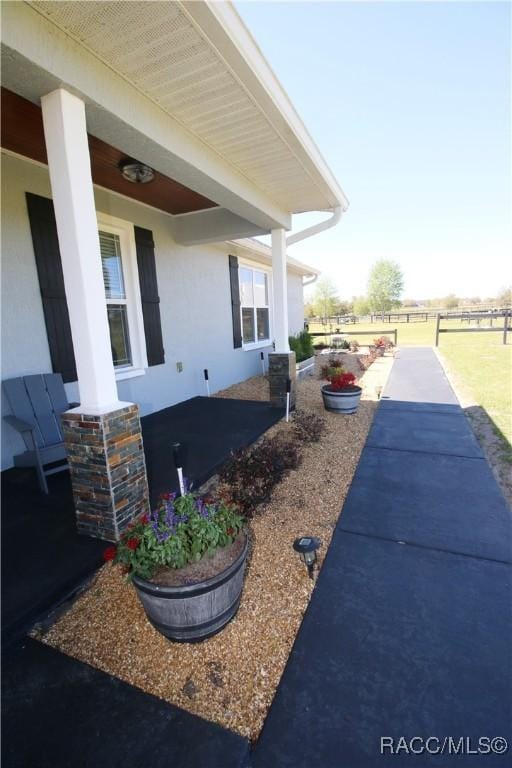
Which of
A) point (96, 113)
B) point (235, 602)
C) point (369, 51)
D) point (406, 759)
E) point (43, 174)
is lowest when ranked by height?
point (406, 759)

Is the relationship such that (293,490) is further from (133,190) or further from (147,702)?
(133,190)

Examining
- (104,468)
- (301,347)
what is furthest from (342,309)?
(104,468)

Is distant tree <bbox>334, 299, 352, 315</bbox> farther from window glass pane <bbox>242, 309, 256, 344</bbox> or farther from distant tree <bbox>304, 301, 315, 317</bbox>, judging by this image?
window glass pane <bbox>242, 309, 256, 344</bbox>

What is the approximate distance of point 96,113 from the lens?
2.15 meters

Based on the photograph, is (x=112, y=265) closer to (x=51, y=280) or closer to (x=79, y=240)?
(x=51, y=280)

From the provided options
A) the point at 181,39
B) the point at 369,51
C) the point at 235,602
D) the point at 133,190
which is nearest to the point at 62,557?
the point at 235,602

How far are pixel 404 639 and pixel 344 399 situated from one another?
3866 millimetres

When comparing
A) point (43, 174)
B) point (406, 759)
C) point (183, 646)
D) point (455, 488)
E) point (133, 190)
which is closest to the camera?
point (406, 759)

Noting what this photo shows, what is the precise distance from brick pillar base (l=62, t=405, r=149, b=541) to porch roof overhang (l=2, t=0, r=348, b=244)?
191cm

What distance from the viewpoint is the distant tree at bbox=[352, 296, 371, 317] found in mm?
42969

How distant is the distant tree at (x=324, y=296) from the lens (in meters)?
39.8

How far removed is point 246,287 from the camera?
8.21 meters

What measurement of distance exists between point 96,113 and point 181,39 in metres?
0.67

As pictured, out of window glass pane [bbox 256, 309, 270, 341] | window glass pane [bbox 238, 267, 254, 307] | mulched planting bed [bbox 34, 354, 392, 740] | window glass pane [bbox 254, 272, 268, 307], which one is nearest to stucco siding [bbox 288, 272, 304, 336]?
window glass pane [bbox 256, 309, 270, 341]
